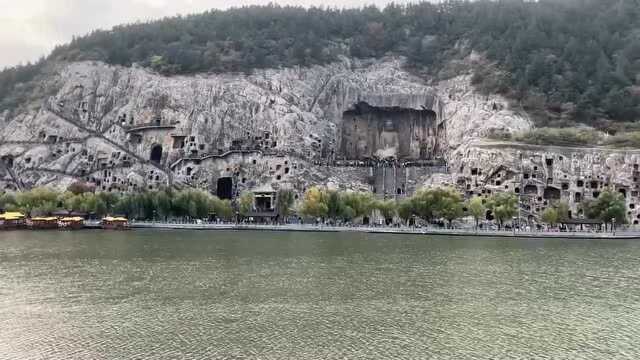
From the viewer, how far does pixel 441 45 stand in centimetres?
12406

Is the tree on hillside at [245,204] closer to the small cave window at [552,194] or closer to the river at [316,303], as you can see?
the river at [316,303]

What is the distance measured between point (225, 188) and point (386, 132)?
2906 cm

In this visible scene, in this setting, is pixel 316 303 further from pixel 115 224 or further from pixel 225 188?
pixel 225 188

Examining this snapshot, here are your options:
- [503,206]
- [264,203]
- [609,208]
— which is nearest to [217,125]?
[264,203]

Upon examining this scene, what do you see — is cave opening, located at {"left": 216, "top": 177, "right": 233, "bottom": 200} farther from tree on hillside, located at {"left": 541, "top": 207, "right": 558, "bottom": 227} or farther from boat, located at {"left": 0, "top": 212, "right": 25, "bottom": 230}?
tree on hillside, located at {"left": 541, "top": 207, "right": 558, "bottom": 227}

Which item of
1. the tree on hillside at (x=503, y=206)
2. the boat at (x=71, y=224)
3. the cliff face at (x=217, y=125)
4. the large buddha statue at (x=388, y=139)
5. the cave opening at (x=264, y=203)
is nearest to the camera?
the tree on hillside at (x=503, y=206)

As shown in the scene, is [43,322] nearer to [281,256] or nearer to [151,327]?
[151,327]

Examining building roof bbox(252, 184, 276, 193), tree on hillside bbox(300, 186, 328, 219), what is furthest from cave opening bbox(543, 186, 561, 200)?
building roof bbox(252, 184, 276, 193)

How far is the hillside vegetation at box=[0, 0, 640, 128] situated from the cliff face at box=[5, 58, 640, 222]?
3491mm

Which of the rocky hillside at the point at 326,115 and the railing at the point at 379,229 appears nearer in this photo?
the railing at the point at 379,229

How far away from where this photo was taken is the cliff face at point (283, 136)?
93.4 metres

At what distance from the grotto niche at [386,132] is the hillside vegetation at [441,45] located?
8.42m

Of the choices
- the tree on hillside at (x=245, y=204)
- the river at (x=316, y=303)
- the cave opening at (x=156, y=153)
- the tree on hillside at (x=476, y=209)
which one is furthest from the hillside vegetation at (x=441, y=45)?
the river at (x=316, y=303)

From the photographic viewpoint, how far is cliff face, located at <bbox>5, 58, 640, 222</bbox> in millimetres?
93438
